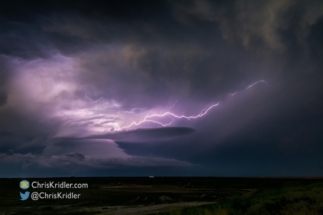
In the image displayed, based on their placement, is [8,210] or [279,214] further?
[8,210]

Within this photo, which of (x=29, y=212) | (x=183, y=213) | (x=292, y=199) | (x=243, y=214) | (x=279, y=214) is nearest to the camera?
(x=279, y=214)

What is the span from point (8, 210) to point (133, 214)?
53.2 ft

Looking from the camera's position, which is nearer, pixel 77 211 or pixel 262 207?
pixel 262 207

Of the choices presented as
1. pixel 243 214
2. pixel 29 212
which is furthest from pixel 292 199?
pixel 29 212

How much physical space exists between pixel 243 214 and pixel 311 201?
3.55m

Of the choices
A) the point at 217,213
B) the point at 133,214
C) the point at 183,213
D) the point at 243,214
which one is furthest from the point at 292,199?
the point at 133,214

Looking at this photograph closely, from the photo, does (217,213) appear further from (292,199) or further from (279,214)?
(292,199)

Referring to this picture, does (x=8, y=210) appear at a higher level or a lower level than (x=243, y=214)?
lower

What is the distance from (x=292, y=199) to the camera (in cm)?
1432

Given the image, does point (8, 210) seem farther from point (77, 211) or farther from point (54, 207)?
point (77, 211)

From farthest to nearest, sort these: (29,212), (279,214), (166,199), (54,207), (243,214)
A: (166,199), (54,207), (29,212), (243,214), (279,214)

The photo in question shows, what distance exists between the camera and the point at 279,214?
12.0 metres

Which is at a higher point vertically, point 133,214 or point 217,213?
point 217,213

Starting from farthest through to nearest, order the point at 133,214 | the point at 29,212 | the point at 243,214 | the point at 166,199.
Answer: the point at 166,199 < the point at 29,212 < the point at 133,214 < the point at 243,214
